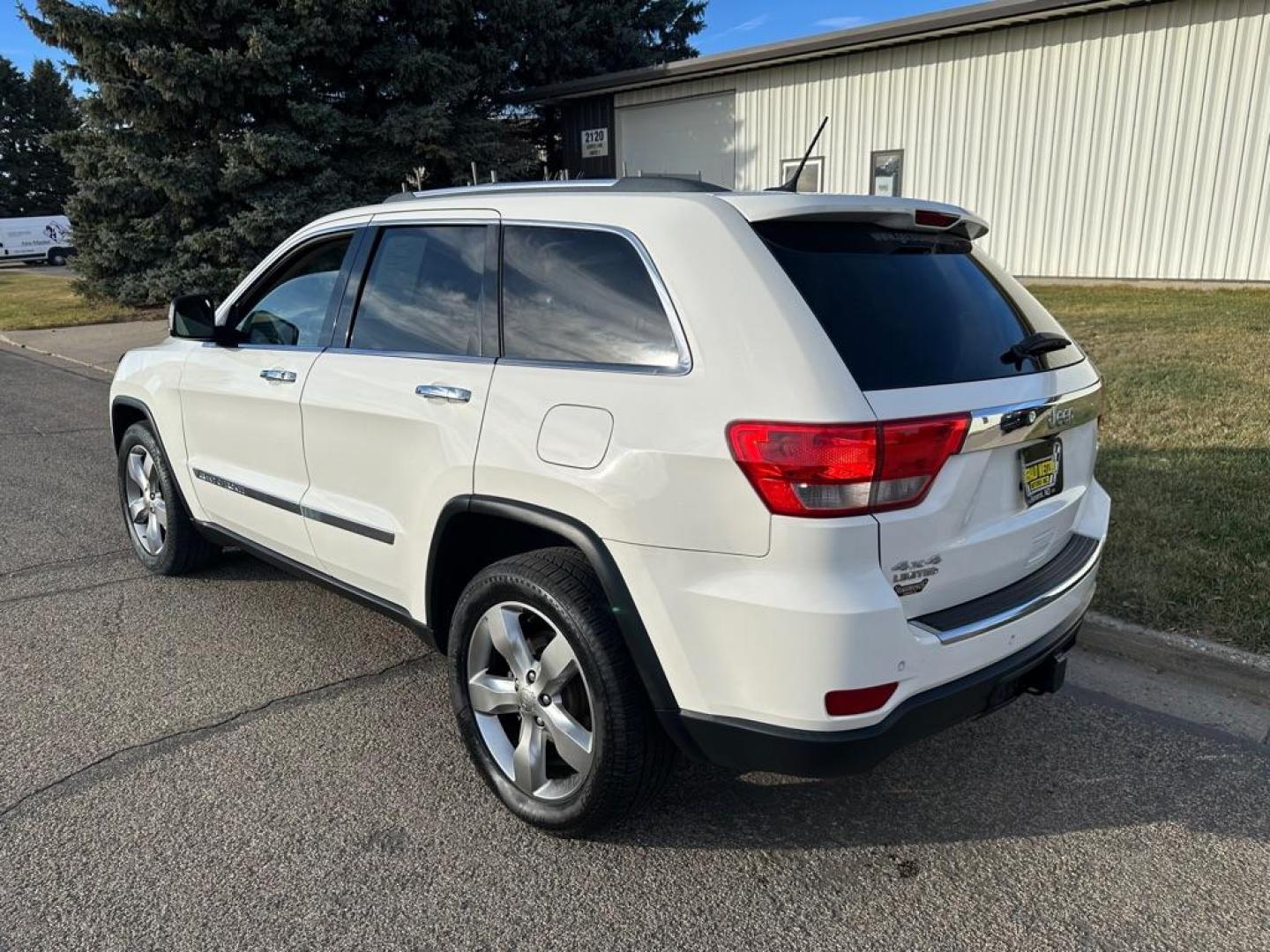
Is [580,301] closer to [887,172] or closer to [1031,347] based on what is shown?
[1031,347]

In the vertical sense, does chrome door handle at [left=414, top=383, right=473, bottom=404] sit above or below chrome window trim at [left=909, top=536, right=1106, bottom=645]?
above

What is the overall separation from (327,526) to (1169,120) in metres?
15.0

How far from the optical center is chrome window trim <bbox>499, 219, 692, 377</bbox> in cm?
243

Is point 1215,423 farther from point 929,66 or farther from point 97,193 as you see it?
point 97,193

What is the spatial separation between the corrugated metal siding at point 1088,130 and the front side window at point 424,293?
47.3ft

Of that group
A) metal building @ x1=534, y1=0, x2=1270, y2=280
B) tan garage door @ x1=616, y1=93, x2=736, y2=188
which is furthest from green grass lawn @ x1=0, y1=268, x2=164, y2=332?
A: metal building @ x1=534, y1=0, x2=1270, y2=280

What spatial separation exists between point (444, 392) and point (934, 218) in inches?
61.6

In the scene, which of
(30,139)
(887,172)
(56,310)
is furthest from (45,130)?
(887,172)

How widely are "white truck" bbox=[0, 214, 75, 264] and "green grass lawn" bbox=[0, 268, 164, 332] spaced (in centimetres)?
2209

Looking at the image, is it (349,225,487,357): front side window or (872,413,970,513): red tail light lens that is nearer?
(872,413,970,513): red tail light lens

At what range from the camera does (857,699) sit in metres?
2.26

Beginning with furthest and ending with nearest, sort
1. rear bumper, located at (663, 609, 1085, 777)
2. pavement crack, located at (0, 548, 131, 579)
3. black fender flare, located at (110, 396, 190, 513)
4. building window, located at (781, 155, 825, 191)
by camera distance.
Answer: building window, located at (781, 155, 825, 191) → pavement crack, located at (0, 548, 131, 579) → black fender flare, located at (110, 396, 190, 513) → rear bumper, located at (663, 609, 1085, 777)

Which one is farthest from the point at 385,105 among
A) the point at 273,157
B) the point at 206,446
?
the point at 206,446

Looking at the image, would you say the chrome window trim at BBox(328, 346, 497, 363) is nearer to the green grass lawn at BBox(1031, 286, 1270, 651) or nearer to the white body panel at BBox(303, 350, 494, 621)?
the white body panel at BBox(303, 350, 494, 621)
